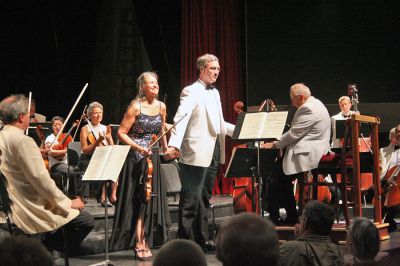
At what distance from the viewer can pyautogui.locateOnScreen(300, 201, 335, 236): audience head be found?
3572mm

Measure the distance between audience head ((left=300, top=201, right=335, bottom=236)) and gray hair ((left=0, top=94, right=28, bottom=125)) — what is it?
6.36ft

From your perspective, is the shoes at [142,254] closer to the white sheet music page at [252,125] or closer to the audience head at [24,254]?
the white sheet music page at [252,125]

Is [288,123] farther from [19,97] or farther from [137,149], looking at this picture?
[19,97]

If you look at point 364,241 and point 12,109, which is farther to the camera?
point 12,109

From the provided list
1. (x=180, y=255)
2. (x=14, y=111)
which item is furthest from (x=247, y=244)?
(x=14, y=111)

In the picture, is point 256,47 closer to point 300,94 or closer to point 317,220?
point 300,94

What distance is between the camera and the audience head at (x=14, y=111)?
4.38 m

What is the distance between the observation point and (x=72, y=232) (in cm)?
490

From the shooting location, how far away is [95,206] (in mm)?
7910

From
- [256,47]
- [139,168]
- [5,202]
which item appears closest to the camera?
[5,202]

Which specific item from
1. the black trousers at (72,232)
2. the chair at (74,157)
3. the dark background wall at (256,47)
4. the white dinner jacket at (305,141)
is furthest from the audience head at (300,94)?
the dark background wall at (256,47)

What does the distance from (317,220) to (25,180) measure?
6.12 ft

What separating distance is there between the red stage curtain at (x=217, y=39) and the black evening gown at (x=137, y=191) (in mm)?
5036

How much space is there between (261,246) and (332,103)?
8595 mm
